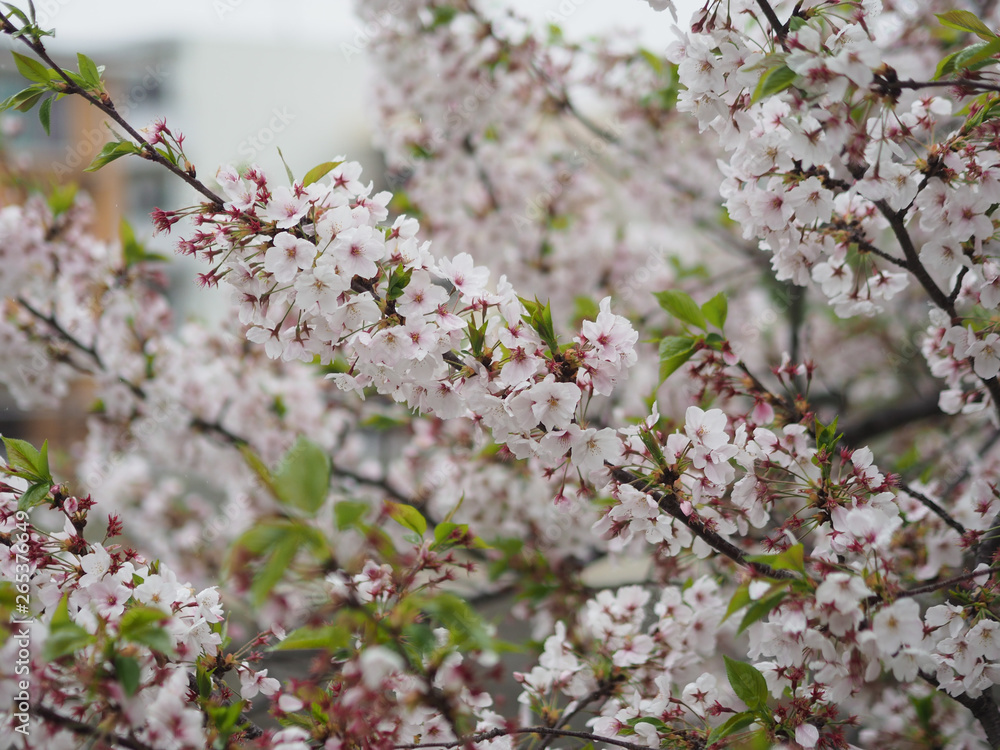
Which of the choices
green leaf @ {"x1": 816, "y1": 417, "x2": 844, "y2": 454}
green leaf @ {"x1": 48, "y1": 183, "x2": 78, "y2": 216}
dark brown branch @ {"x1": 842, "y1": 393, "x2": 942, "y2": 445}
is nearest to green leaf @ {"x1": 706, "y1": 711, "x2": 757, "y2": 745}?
green leaf @ {"x1": 816, "y1": 417, "x2": 844, "y2": 454}

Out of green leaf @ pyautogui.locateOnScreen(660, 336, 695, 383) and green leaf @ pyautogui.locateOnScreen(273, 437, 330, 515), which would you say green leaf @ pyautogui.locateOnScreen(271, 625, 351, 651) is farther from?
green leaf @ pyautogui.locateOnScreen(660, 336, 695, 383)

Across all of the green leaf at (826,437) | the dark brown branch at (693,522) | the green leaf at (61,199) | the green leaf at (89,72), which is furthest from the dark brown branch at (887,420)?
the green leaf at (61,199)

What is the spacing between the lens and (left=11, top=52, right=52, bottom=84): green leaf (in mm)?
1250

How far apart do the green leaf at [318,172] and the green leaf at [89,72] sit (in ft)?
1.41

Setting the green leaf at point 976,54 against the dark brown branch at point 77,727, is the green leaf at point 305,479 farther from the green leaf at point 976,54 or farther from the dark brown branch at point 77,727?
the green leaf at point 976,54

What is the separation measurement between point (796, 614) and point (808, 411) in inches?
20.9

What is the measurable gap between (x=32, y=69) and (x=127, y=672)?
1094 millimetres

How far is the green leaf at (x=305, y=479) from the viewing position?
2.49 feet

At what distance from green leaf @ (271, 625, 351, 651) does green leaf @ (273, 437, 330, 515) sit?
0.73 feet

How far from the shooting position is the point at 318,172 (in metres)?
1.28

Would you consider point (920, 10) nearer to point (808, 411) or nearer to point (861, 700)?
point (808, 411)

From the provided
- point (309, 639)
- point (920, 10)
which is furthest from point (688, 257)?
point (309, 639)

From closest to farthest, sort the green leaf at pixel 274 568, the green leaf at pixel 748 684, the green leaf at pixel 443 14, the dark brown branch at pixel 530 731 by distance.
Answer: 1. the green leaf at pixel 274 568
2. the dark brown branch at pixel 530 731
3. the green leaf at pixel 748 684
4. the green leaf at pixel 443 14

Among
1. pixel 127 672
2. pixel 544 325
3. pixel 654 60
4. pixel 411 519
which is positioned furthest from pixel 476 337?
pixel 654 60
